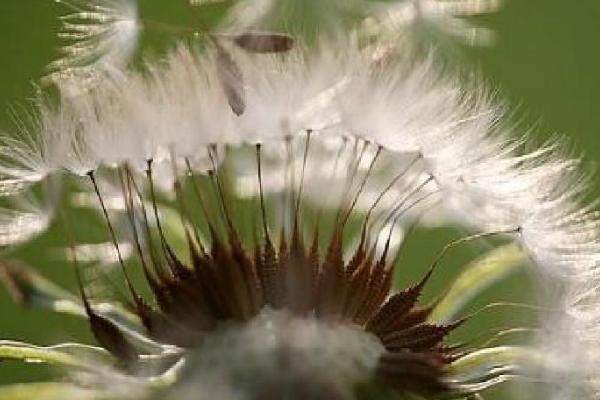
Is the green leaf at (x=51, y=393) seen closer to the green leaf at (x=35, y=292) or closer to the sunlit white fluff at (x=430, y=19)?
the green leaf at (x=35, y=292)

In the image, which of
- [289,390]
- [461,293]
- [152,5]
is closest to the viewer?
[289,390]

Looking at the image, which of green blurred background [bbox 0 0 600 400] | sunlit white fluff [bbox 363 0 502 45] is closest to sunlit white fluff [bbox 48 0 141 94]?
sunlit white fluff [bbox 363 0 502 45]

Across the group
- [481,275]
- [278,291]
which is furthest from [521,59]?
[278,291]

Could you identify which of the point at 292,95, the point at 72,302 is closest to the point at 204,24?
the point at 292,95

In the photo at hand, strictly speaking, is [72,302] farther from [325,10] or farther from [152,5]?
[152,5]

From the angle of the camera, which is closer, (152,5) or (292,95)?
(292,95)

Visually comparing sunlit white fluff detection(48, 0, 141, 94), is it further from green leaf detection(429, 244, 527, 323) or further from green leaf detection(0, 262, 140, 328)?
green leaf detection(429, 244, 527, 323)
